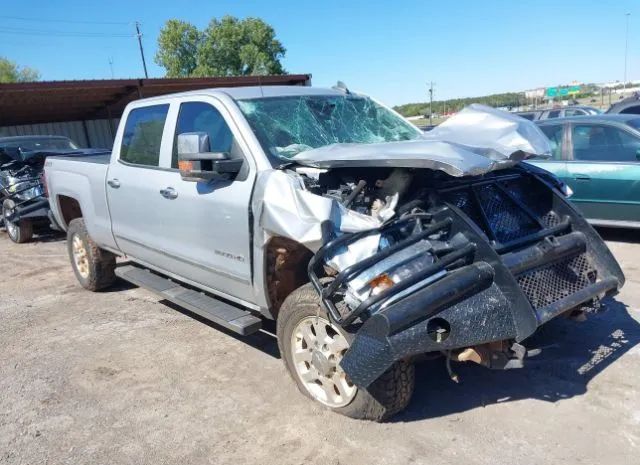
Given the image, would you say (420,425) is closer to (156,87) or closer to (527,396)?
(527,396)

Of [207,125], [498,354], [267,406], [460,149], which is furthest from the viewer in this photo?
[207,125]

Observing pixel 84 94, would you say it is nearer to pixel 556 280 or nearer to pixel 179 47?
pixel 556 280

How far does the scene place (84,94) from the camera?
18406mm

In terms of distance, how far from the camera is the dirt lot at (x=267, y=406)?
10.1 feet

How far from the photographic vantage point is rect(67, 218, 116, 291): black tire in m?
6.20

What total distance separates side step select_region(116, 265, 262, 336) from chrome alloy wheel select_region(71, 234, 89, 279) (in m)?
0.88

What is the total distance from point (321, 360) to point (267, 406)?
59 centimetres

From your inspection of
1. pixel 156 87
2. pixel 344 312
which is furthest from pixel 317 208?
pixel 156 87

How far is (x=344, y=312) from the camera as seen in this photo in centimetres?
312

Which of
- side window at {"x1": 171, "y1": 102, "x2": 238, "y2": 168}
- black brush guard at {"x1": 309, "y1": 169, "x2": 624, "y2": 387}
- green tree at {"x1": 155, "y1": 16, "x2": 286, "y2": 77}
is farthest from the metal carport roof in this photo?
green tree at {"x1": 155, "y1": 16, "x2": 286, "y2": 77}

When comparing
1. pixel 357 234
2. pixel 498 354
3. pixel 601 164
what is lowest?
pixel 498 354

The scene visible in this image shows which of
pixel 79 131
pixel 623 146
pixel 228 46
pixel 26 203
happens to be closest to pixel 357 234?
pixel 623 146

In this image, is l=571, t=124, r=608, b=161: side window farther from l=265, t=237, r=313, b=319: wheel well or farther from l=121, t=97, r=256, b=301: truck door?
l=121, t=97, r=256, b=301: truck door

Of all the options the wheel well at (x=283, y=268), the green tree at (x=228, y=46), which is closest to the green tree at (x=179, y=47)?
the green tree at (x=228, y=46)
